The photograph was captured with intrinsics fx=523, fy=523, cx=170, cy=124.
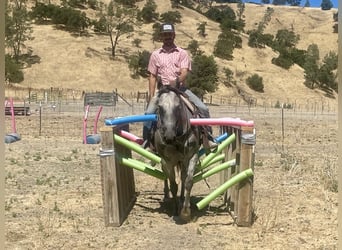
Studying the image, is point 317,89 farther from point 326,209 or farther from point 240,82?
point 326,209

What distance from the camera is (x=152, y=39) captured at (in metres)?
74.5

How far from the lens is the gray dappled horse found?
19.5 ft

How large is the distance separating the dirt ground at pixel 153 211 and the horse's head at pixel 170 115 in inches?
49.0

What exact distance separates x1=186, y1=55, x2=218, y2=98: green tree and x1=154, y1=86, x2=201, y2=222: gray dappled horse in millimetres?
44096

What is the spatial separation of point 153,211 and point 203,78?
47.1 m

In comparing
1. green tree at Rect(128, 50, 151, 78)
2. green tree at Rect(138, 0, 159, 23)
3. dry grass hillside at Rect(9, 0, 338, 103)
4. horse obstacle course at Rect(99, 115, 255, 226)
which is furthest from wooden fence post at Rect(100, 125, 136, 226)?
green tree at Rect(138, 0, 159, 23)

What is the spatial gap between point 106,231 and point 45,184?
328cm

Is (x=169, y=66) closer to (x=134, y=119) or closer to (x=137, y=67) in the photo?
(x=134, y=119)

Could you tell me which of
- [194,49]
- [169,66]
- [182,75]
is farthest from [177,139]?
[194,49]

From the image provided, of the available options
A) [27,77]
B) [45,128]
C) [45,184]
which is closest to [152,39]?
[27,77]

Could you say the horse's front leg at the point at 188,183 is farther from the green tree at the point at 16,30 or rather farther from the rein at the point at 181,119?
the green tree at the point at 16,30

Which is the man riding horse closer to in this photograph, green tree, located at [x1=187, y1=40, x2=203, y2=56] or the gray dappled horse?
the gray dappled horse

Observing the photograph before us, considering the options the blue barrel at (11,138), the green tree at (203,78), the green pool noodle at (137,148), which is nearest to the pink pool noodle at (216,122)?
the green pool noodle at (137,148)

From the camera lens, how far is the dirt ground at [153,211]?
19.7 feet
